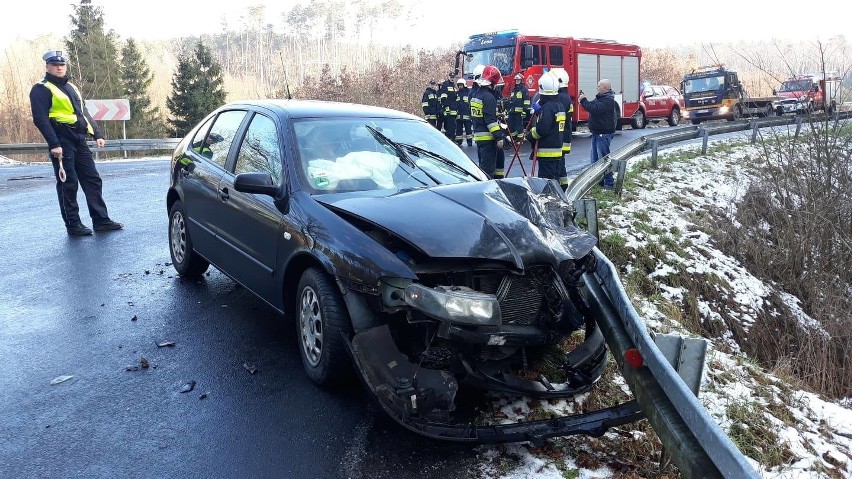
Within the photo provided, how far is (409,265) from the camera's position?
3.50m

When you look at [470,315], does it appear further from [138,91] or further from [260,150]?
[138,91]

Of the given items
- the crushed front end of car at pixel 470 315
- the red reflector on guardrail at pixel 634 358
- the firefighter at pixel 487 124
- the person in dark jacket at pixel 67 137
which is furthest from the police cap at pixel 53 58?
the red reflector on guardrail at pixel 634 358

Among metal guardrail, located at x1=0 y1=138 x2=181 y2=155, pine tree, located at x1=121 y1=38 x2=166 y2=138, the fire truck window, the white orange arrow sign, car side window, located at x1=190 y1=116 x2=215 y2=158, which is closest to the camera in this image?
car side window, located at x1=190 y1=116 x2=215 y2=158

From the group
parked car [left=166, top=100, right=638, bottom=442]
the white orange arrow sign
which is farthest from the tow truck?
parked car [left=166, top=100, right=638, bottom=442]

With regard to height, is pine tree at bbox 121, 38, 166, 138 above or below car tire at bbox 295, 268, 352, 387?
above

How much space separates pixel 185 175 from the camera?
590 cm

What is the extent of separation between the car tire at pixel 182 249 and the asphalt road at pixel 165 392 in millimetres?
135

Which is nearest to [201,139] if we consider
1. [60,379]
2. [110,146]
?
[60,379]

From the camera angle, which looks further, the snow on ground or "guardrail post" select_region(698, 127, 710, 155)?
"guardrail post" select_region(698, 127, 710, 155)

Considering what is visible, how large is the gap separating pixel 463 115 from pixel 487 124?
6.77m

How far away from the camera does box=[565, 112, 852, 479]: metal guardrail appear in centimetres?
239

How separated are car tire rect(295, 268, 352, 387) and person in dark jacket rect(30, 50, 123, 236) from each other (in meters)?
5.06

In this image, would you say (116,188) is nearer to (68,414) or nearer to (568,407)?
(68,414)

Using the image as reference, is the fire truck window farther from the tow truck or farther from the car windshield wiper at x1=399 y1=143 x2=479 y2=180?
the car windshield wiper at x1=399 y1=143 x2=479 y2=180
